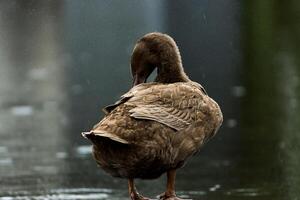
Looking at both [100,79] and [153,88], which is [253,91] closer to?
[100,79]

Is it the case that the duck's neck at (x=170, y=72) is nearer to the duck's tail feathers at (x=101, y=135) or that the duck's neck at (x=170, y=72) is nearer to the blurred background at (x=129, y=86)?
the duck's tail feathers at (x=101, y=135)

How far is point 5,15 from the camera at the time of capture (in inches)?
1361

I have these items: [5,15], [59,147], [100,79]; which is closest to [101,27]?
[5,15]

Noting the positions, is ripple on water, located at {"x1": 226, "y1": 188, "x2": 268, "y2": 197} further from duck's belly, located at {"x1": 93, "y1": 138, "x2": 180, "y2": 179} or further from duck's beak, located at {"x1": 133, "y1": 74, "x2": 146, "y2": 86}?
duck's belly, located at {"x1": 93, "y1": 138, "x2": 180, "y2": 179}

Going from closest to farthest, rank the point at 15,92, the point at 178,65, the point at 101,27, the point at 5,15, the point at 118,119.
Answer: the point at 118,119, the point at 178,65, the point at 15,92, the point at 101,27, the point at 5,15

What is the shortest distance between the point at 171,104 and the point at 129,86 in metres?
11.0

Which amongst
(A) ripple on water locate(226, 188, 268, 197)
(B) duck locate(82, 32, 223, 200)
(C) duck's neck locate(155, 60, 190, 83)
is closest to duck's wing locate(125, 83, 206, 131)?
(B) duck locate(82, 32, 223, 200)

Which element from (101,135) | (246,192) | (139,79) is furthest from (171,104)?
(246,192)

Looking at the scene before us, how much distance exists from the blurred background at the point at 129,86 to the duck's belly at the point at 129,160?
3.61 m

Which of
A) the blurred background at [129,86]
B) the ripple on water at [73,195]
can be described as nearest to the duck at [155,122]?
the blurred background at [129,86]

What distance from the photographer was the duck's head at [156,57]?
7.16 m

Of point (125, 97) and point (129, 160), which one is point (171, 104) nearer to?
point (125, 97)

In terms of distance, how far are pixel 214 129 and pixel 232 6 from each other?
28738mm

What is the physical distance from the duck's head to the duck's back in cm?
12
